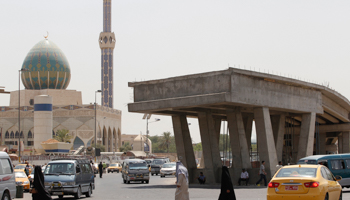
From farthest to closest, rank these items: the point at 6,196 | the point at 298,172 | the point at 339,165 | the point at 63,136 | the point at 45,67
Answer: the point at 45,67 < the point at 63,136 < the point at 339,165 < the point at 6,196 < the point at 298,172

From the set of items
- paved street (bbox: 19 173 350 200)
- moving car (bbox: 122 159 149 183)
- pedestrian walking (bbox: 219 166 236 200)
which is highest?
pedestrian walking (bbox: 219 166 236 200)

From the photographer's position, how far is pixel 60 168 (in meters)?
21.6

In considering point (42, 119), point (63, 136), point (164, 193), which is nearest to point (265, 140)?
point (164, 193)

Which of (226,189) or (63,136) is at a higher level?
(63,136)

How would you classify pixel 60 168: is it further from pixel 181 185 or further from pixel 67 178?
pixel 181 185

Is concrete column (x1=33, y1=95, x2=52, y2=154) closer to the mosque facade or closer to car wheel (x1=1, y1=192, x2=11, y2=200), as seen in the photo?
the mosque facade

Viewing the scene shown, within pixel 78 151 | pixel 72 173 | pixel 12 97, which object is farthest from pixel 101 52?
pixel 72 173

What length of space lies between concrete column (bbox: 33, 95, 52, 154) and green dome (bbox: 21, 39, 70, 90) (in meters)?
21.0

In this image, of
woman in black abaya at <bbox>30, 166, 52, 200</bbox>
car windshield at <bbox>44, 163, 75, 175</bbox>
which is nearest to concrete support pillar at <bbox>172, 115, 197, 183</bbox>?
car windshield at <bbox>44, 163, 75, 175</bbox>

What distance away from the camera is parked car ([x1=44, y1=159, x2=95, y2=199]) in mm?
20703

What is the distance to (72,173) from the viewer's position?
21266 millimetres

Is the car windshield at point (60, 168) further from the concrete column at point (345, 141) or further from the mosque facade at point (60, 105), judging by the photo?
the mosque facade at point (60, 105)

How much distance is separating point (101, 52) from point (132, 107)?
8227 centimetres

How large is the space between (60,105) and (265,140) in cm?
7458
